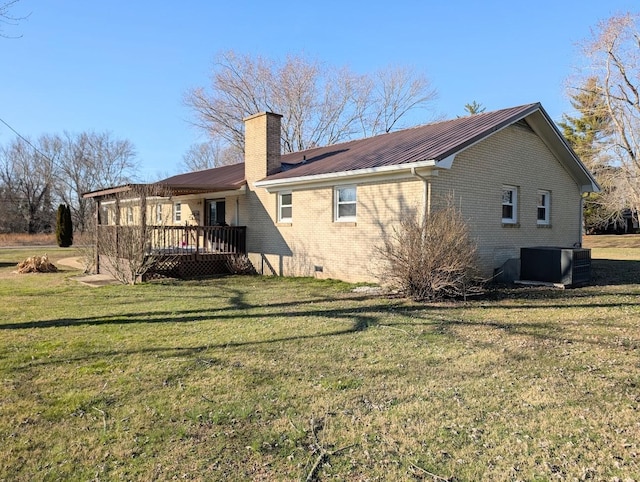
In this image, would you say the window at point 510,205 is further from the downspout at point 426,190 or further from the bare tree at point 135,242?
the bare tree at point 135,242

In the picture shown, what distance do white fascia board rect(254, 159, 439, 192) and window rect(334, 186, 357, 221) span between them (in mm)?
248

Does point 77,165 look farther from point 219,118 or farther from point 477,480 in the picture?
point 477,480

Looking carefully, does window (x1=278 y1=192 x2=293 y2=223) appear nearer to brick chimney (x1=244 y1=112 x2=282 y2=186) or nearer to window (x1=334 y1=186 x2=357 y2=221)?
brick chimney (x1=244 y1=112 x2=282 y2=186)

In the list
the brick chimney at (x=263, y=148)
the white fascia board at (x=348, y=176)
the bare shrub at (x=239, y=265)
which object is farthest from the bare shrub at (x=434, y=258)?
the brick chimney at (x=263, y=148)

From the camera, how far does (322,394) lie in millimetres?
4391

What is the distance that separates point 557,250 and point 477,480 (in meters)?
9.76

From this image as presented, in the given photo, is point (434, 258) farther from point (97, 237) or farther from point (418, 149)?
point (97, 237)

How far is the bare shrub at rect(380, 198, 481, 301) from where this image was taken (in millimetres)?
9086

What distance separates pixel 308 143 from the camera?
35188mm

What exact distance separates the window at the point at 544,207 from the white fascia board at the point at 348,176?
608 centimetres

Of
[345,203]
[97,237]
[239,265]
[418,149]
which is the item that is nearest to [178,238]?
[239,265]

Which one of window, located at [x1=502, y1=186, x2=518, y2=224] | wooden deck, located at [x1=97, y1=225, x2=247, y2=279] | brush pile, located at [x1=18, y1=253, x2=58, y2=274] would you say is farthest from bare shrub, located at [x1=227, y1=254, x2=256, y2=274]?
window, located at [x1=502, y1=186, x2=518, y2=224]

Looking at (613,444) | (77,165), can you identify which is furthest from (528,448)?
(77,165)

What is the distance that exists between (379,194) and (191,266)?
20.9 ft
